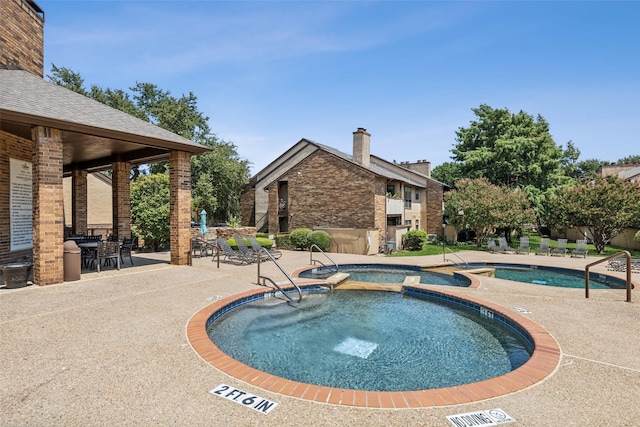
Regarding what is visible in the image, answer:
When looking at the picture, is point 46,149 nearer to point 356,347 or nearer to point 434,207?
point 356,347

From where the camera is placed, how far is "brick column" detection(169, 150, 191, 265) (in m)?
11.8

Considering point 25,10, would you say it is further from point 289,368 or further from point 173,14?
point 289,368

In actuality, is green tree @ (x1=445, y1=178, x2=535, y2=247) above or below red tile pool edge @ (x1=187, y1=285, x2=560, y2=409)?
above

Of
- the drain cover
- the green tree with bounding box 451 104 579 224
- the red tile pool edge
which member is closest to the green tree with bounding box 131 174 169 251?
the red tile pool edge

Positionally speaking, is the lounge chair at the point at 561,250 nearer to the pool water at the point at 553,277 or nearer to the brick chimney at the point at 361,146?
the pool water at the point at 553,277

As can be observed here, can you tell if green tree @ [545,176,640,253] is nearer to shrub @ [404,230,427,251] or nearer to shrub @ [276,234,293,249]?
shrub @ [404,230,427,251]

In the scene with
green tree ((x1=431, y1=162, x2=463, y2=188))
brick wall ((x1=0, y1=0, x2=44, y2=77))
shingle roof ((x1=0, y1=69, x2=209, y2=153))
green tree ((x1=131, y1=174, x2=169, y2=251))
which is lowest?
green tree ((x1=131, y1=174, x2=169, y2=251))

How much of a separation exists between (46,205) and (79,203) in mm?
9317

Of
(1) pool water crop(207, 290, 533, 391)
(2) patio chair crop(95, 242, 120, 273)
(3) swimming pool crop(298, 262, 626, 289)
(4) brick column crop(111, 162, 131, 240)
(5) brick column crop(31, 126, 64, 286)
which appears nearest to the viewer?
(1) pool water crop(207, 290, 533, 391)

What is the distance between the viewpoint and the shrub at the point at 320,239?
2014 centimetres

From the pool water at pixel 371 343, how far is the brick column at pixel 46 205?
5.20 m

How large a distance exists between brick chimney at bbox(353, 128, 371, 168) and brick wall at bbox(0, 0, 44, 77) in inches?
670

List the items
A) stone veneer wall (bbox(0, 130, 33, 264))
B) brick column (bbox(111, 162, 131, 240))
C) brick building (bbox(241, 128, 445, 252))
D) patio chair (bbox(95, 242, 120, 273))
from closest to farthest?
stone veneer wall (bbox(0, 130, 33, 264)) → patio chair (bbox(95, 242, 120, 273)) → brick column (bbox(111, 162, 131, 240)) → brick building (bbox(241, 128, 445, 252))

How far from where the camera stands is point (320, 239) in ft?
66.2
